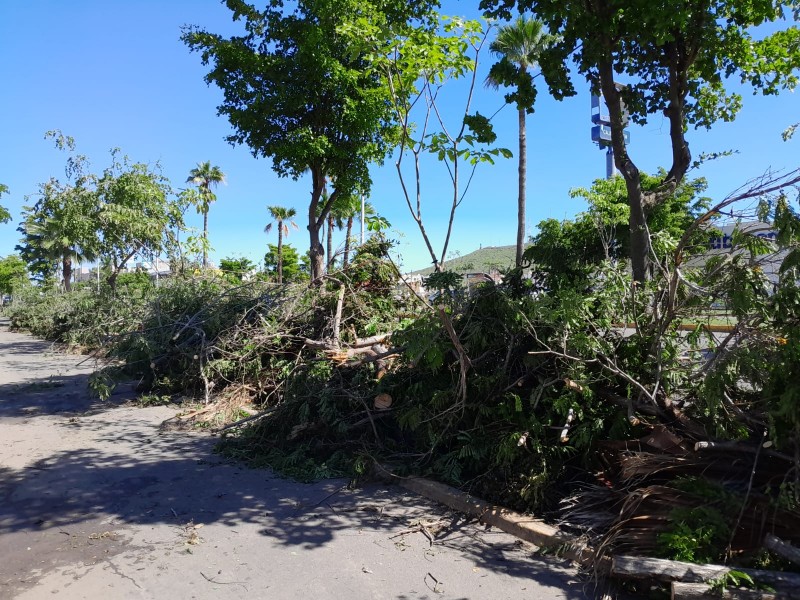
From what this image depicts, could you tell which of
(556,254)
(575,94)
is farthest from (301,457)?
(575,94)

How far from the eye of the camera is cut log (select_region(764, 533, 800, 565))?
3059mm

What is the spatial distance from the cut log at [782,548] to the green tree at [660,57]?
2654 mm

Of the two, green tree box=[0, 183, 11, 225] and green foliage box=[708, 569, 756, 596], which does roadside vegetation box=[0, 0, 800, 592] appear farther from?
green tree box=[0, 183, 11, 225]

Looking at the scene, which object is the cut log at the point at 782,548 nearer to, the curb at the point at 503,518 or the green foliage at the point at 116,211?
the curb at the point at 503,518

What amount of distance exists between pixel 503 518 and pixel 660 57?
210 inches

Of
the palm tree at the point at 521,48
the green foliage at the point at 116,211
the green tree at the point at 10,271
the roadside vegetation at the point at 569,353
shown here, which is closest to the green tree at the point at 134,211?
the green foliage at the point at 116,211

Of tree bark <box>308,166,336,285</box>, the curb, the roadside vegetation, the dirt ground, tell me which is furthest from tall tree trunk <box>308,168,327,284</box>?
the curb

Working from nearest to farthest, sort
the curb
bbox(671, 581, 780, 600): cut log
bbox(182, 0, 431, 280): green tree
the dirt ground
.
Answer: bbox(671, 581, 780, 600): cut log → the dirt ground → the curb → bbox(182, 0, 431, 280): green tree

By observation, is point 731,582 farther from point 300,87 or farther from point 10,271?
point 10,271

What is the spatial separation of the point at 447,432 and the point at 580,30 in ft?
14.6

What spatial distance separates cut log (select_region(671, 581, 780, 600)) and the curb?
2.13ft

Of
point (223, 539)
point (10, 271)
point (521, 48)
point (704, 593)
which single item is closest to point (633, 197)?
point (704, 593)

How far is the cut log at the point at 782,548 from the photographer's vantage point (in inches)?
120

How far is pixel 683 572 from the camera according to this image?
318cm
